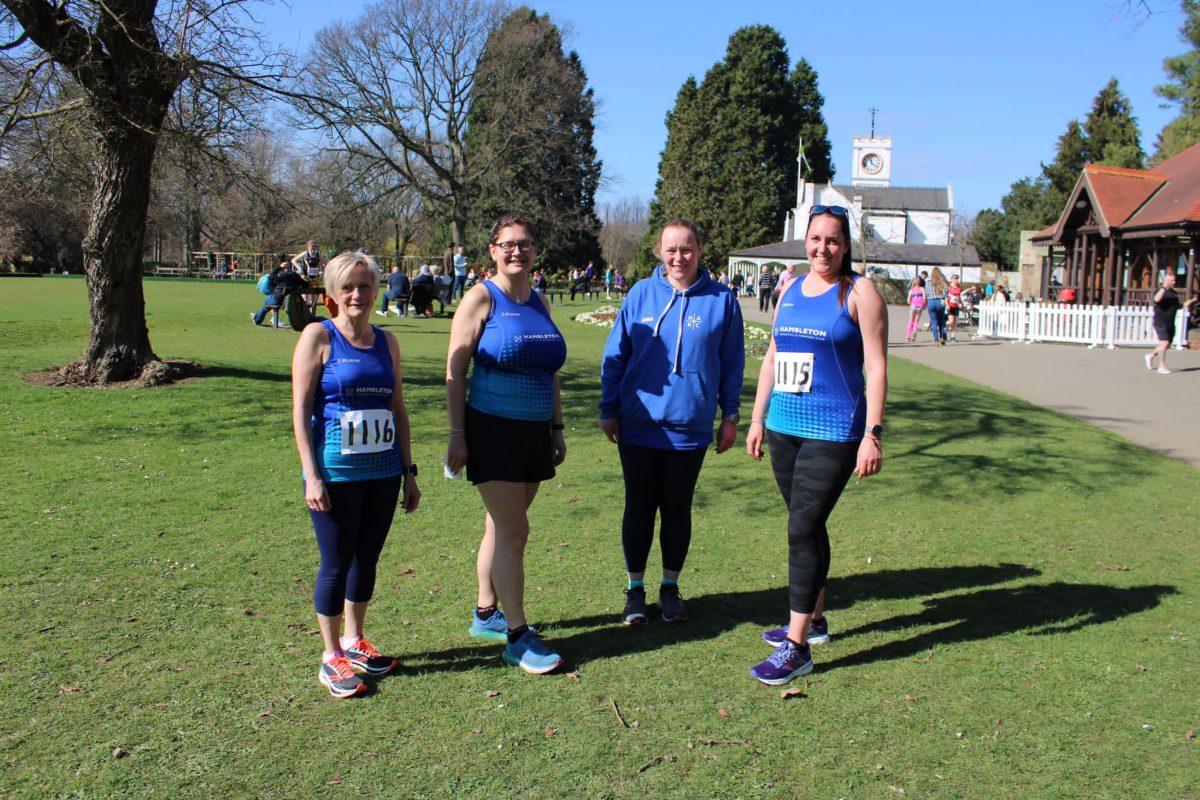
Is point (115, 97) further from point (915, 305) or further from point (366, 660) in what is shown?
point (915, 305)

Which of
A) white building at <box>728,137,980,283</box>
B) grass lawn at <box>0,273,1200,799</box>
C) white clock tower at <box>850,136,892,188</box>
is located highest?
white clock tower at <box>850,136,892,188</box>

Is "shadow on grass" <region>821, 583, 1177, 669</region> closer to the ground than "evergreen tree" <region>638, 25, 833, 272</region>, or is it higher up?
closer to the ground

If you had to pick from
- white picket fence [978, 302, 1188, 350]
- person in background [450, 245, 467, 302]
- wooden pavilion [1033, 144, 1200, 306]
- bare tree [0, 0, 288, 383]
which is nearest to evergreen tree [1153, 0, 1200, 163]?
wooden pavilion [1033, 144, 1200, 306]

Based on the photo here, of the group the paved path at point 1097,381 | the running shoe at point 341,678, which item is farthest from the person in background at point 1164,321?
the running shoe at point 341,678

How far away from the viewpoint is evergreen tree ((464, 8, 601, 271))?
140ft

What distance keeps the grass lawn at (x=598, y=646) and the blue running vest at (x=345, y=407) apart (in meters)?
0.94

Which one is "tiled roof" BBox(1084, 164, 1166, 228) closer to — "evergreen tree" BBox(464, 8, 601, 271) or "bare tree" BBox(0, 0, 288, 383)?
"evergreen tree" BBox(464, 8, 601, 271)

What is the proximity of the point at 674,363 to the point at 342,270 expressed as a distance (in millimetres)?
1580

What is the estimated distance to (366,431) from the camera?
369cm

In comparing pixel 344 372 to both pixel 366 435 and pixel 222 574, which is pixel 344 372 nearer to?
pixel 366 435

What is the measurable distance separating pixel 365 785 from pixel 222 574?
2533mm

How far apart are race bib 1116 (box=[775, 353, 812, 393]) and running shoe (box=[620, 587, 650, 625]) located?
1282 millimetres

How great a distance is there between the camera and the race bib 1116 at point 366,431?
3656 mm

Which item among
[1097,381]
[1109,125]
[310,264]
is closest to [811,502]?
[1097,381]
